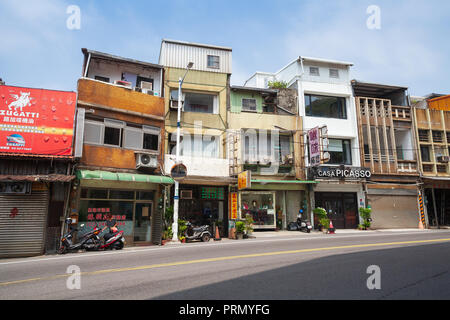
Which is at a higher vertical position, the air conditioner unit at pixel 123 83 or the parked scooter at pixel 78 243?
the air conditioner unit at pixel 123 83

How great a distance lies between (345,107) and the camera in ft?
82.5

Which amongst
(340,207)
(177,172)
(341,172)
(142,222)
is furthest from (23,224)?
(340,207)

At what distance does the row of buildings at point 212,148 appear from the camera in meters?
13.6

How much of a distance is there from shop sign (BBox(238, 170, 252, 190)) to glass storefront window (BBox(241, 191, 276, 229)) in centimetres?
229

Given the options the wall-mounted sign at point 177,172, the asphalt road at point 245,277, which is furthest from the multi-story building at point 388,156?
the wall-mounted sign at point 177,172

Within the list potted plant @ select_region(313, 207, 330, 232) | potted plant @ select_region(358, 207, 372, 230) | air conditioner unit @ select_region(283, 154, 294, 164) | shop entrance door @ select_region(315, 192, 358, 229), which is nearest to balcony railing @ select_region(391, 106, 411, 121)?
shop entrance door @ select_region(315, 192, 358, 229)

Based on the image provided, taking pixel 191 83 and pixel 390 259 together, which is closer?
pixel 390 259

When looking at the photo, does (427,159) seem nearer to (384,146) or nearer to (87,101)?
(384,146)

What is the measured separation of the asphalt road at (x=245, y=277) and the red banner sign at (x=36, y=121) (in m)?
6.23

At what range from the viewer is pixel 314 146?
2166cm

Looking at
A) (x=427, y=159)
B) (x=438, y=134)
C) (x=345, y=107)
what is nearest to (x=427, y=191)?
(x=427, y=159)

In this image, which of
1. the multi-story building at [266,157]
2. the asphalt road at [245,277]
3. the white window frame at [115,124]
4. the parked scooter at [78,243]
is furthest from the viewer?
the multi-story building at [266,157]

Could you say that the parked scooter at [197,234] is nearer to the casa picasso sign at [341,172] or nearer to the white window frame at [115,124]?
the white window frame at [115,124]
